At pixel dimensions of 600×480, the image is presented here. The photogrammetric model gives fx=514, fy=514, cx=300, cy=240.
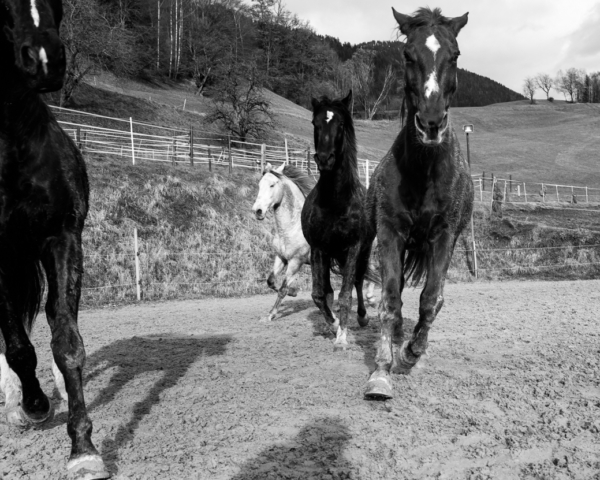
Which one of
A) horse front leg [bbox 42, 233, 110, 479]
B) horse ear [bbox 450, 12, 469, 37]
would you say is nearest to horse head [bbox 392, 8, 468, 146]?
horse ear [bbox 450, 12, 469, 37]

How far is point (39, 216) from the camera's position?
3.07 meters

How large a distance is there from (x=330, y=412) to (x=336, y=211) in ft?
10.5

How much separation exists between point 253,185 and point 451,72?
17.8m

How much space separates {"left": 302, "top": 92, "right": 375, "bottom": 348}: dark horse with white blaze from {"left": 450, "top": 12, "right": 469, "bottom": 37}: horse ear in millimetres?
2186

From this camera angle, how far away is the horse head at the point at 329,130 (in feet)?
19.7

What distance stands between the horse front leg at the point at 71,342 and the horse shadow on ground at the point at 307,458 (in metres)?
0.82

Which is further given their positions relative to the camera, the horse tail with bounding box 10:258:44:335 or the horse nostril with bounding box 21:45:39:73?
the horse tail with bounding box 10:258:44:335

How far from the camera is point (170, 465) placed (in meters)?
2.92

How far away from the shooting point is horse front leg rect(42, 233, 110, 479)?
2.78 meters

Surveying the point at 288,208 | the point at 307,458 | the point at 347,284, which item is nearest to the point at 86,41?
the point at 288,208

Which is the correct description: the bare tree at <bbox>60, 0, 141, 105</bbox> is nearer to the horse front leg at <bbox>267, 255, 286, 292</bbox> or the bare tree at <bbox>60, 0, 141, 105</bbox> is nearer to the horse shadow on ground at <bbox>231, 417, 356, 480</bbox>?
the horse front leg at <bbox>267, 255, 286, 292</bbox>

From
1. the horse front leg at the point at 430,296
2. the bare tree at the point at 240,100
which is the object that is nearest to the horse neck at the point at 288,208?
the horse front leg at the point at 430,296

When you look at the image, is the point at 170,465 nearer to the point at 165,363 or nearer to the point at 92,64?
the point at 165,363

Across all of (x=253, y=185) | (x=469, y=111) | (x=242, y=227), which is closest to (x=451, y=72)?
(x=242, y=227)
